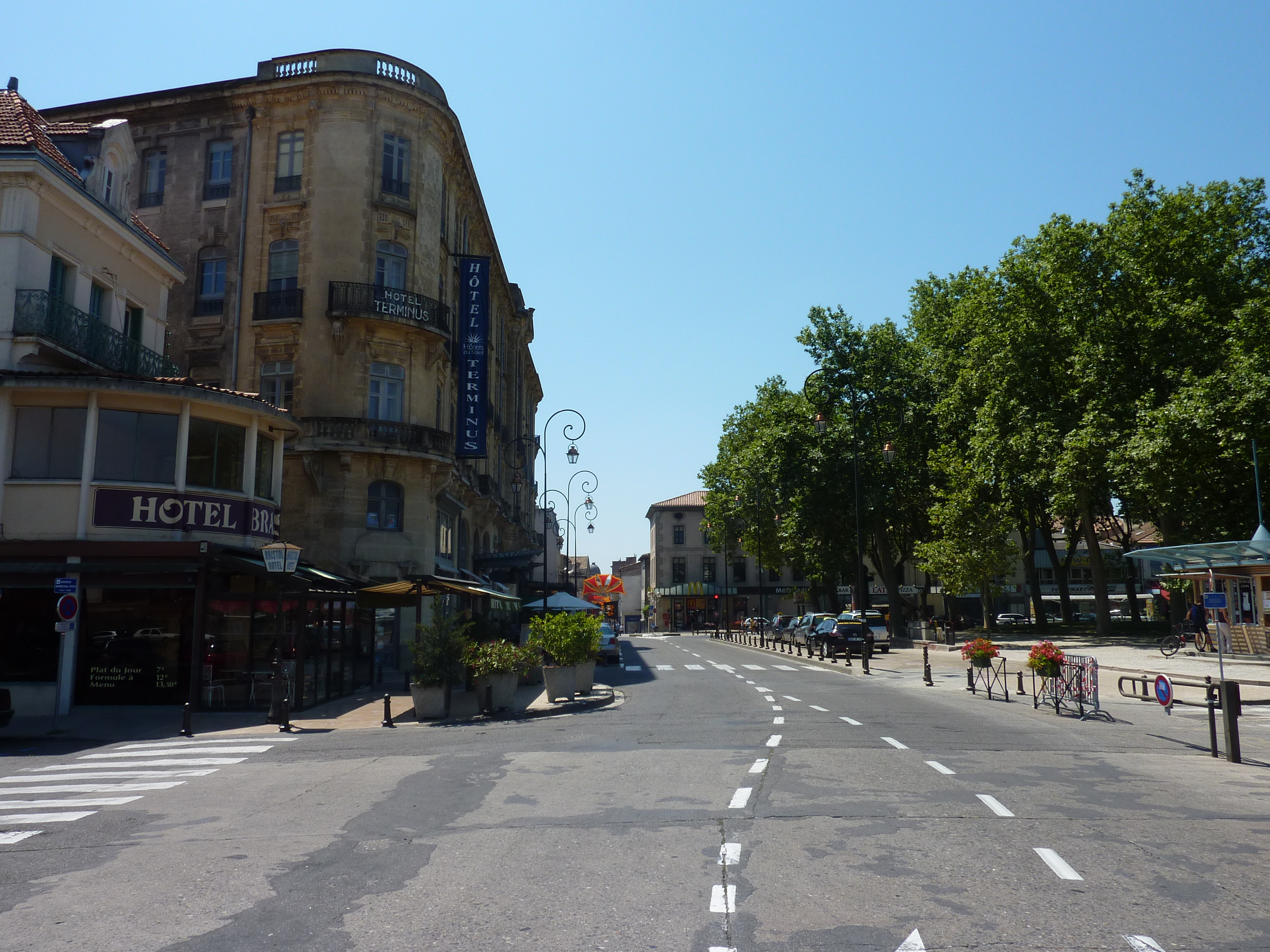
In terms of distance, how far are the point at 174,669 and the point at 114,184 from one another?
13176 mm

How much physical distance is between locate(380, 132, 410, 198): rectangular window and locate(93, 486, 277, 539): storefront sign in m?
14.9

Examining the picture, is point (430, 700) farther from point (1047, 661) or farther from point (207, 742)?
point (1047, 661)

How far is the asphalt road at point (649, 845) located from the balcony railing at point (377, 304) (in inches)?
737

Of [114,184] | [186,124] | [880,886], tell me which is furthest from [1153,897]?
[186,124]

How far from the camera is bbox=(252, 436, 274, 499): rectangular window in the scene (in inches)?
923

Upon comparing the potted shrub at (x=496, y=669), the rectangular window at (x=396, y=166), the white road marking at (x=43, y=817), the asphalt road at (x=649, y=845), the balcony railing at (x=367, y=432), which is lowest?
the white road marking at (x=43, y=817)

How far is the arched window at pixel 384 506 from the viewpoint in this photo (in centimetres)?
3077

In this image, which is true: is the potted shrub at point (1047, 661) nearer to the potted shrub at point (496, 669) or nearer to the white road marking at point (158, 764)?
the potted shrub at point (496, 669)

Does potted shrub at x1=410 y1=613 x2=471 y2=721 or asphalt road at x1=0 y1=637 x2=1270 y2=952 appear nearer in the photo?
asphalt road at x1=0 y1=637 x2=1270 y2=952

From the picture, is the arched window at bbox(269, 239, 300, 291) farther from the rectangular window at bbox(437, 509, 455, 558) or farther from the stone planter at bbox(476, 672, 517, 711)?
the stone planter at bbox(476, 672, 517, 711)

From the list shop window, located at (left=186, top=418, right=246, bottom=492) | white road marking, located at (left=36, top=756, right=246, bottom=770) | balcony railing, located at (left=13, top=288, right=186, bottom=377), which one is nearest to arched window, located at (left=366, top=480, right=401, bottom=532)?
balcony railing, located at (left=13, top=288, right=186, bottom=377)

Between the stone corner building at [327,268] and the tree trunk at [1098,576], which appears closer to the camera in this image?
the stone corner building at [327,268]

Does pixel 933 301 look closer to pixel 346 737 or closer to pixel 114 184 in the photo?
pixel 114 184

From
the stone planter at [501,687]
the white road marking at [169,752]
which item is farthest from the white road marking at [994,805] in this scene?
the stone planter at [501,687]
